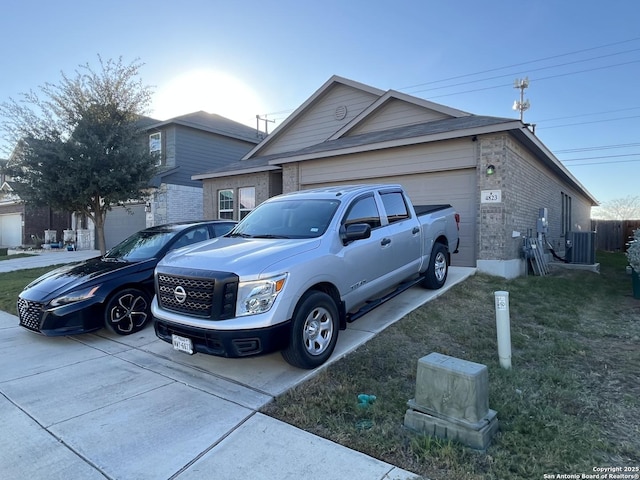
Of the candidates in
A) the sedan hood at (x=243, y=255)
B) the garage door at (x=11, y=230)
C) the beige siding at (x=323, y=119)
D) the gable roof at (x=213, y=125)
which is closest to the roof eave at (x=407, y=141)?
the beige siding at (x=323, y=119)

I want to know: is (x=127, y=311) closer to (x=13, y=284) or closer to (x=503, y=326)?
(x=503, y=326)

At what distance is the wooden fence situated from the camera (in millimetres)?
26041

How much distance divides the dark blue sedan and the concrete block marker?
446 cm

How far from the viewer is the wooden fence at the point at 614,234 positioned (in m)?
26.0

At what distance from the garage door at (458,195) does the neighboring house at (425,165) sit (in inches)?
0.9

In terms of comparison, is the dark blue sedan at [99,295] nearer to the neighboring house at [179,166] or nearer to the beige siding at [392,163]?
the beige siding at [392,163]

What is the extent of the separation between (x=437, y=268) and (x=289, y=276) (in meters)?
4.03

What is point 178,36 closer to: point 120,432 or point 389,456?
point 120,432

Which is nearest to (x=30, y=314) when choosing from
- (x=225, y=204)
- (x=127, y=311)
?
(x=127, y=311)

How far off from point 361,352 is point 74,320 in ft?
12.8

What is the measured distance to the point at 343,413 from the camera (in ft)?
11.2

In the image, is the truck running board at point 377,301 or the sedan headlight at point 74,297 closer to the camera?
the truck running board at point 377,301

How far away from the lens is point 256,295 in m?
3.75

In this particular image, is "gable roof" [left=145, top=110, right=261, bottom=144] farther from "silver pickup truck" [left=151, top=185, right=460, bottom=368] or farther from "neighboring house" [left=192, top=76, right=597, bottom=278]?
"silver pickup truck" [left=151, top=185, right=460, bottom=368]
